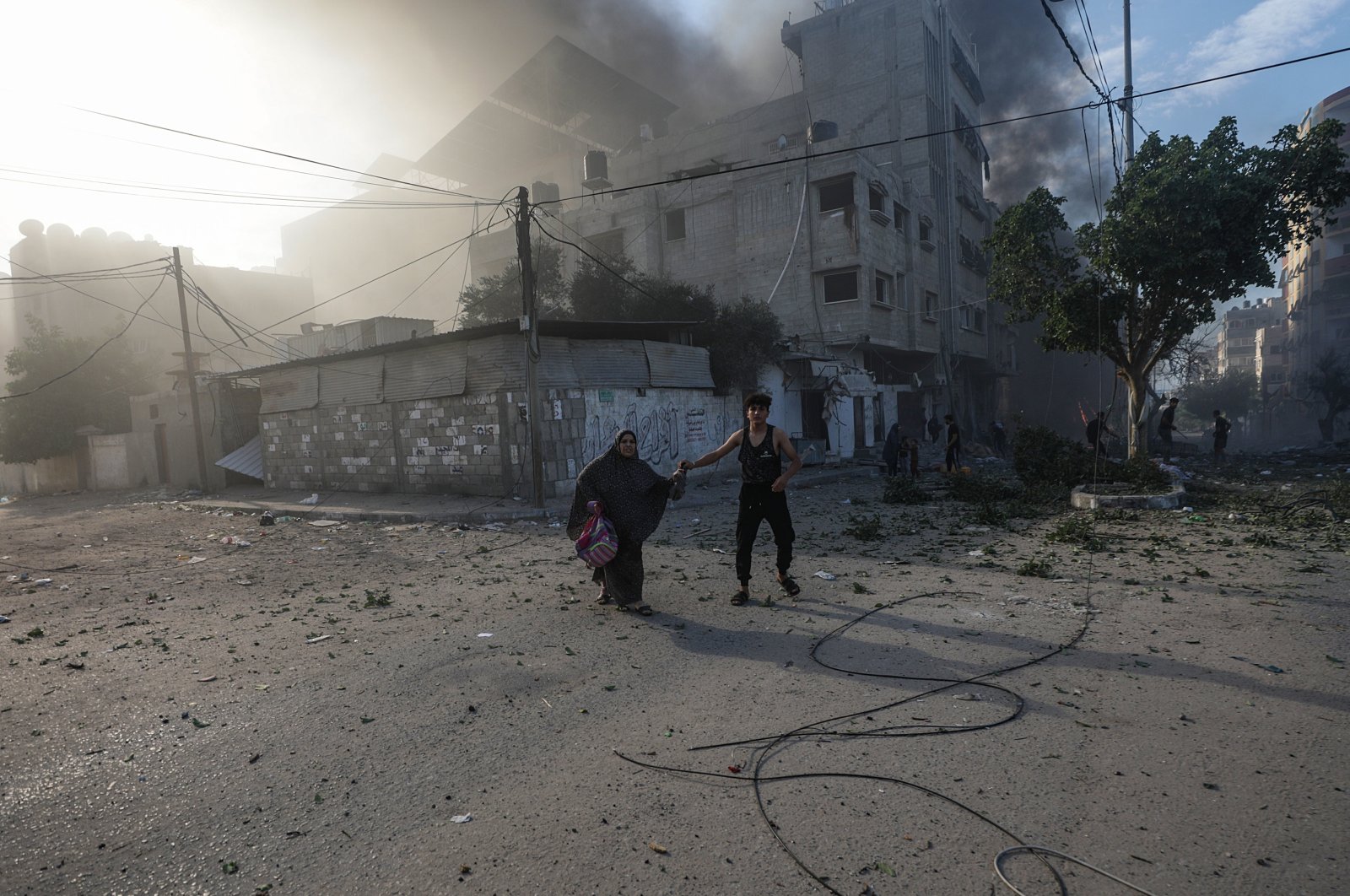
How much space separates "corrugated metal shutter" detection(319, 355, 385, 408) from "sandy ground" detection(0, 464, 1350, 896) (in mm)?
10937

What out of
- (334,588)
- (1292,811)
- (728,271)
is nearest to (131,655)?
(334,588)

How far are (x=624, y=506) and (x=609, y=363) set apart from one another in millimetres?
10956

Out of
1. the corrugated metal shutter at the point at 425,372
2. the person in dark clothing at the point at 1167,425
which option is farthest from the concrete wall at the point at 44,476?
the person in dark clothing at the point at 1167,425

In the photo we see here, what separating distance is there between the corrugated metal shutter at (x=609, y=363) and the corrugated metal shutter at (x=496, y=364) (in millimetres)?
1195

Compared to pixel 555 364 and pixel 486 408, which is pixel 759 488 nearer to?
pixel 555 364

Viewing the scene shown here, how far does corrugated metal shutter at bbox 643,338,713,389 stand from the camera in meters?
17.5

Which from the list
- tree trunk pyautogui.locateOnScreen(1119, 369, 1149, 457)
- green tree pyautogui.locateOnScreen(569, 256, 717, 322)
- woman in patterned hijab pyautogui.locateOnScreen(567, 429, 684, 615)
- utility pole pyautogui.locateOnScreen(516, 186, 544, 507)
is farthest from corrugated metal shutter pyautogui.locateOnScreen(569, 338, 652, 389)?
tree trunk pyautogui.locateOnScreen(1119, 369, 1149, 457)

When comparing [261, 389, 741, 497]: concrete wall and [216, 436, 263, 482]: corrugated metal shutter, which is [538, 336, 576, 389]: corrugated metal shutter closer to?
[261, 389, 741, 497]: concrete wall

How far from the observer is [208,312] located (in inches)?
1850

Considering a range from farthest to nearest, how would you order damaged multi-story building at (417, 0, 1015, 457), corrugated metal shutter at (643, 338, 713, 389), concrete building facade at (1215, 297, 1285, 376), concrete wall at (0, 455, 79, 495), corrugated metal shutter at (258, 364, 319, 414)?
concrete building facade at (1215, 297, 1285, 376) → concrete wall at (0, 455, 79, 495) → damaged multi-story building at (417, 0, 1015, 457) → corrugated metal shutter at (258, 364, 319, 414) → corrugated metal shutter at (643, 338, 713, 389)

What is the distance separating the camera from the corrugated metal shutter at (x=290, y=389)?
1950cm

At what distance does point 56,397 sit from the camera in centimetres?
3039

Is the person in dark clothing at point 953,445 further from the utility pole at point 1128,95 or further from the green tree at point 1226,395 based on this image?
the green tree at point 1226,395

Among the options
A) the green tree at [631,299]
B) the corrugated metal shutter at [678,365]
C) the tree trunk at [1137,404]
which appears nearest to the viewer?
the tree trunk at [1137,404]
